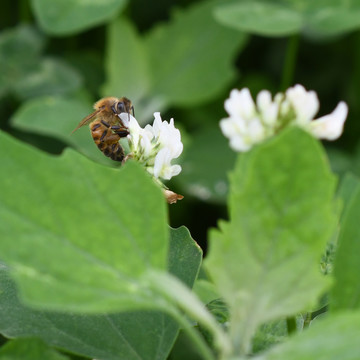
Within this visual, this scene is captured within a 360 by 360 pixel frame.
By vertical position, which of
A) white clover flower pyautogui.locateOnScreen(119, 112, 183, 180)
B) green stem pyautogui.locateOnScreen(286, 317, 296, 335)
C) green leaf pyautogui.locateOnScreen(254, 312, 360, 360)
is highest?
green leaf pyautogui.locateOnScreen(254, 312, 360, 360)

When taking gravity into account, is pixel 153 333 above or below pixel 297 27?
above

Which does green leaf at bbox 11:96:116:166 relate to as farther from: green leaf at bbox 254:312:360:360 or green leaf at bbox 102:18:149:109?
green leaf at bbox 254:312:360:360

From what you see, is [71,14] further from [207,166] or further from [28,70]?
[207,166]

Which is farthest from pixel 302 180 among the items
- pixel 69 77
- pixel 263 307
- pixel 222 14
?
pixel 69 77

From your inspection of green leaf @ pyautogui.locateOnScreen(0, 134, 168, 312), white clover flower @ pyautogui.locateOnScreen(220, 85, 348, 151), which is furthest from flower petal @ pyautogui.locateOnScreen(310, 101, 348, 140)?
green leaf @ pyautogui.locateOnScreen(0, 134, 168, 312)

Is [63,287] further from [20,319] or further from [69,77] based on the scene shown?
[69,77]

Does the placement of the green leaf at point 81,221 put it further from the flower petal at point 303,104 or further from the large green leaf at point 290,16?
the large green leaf at point 290,16

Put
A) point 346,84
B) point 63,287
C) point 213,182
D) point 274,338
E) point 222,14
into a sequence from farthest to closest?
point 346,84 < point 213,182 < point 222,14 < point 274,338 < point 63,287
